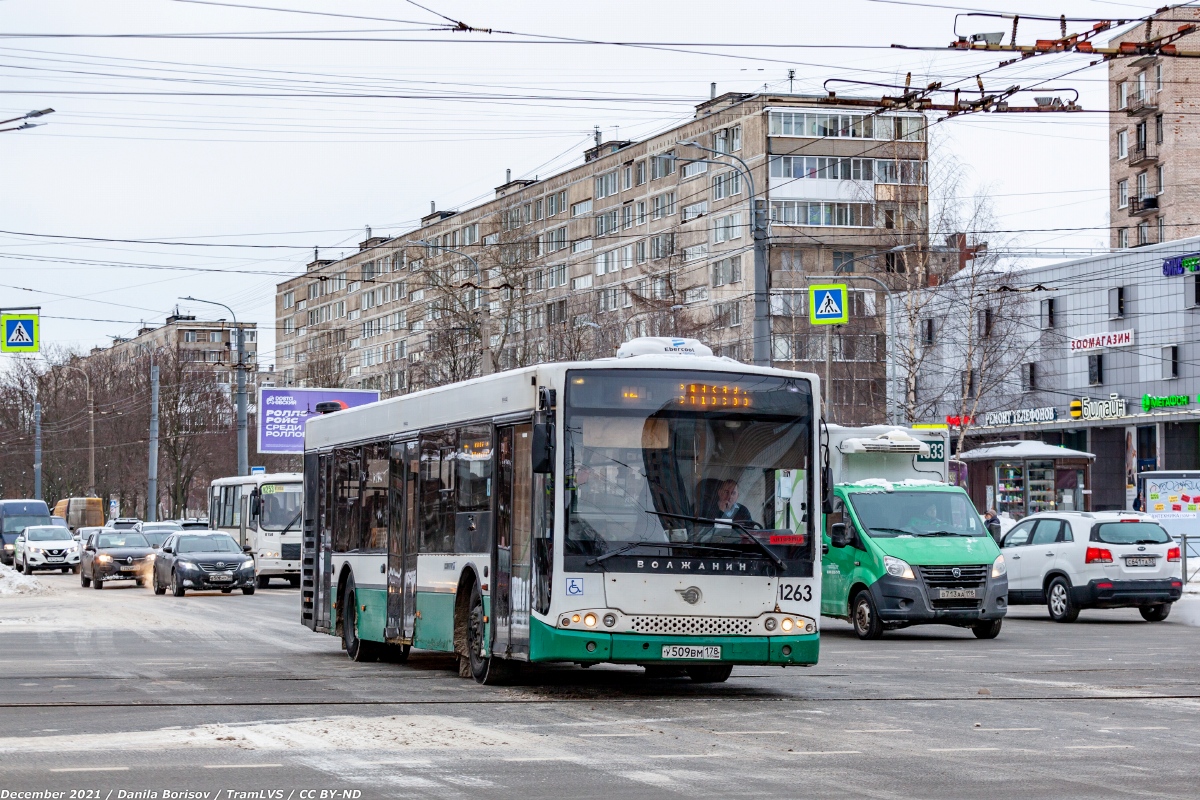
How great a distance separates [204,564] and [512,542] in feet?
85.8

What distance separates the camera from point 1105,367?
202 feet

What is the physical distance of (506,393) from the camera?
49.3 ft

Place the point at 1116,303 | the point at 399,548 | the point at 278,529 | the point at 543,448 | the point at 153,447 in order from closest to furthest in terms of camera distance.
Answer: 1. the point at 543,448
2. the point at 399,548
3. the point at 278,529
4. the point at 1116,303
5. the point at 153,447

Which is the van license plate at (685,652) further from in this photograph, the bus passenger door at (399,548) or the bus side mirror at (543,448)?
the bus passenger door at (399,548)

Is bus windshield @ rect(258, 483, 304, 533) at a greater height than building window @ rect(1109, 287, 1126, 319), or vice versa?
building window @ rect(1109, 287, 1126, 319)

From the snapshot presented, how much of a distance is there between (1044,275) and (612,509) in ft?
171

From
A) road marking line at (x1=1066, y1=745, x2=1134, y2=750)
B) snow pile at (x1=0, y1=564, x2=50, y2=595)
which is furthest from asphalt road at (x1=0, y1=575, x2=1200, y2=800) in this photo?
snow pile at (x1=0, y1=564, x2=50, y2=595)

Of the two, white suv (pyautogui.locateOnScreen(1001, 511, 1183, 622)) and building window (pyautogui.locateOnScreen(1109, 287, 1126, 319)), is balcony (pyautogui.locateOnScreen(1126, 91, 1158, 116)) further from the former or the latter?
white suv (pyautogui.locateOnScreen(1001, 511, 1183, 622))

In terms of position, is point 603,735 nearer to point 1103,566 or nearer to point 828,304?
point 1103,566

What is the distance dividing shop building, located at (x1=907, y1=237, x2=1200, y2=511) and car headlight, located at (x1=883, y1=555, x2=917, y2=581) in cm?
3193

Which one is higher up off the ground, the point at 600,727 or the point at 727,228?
the point at 727,228

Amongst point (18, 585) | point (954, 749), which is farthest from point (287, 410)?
point (954, 749)

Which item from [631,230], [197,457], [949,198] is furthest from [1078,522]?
[197,457]

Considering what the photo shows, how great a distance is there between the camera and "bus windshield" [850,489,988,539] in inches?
925
